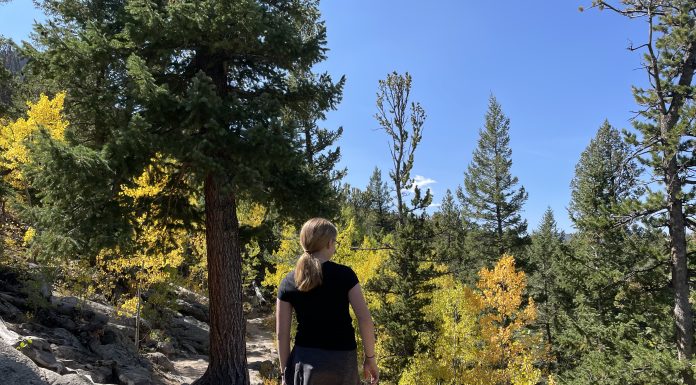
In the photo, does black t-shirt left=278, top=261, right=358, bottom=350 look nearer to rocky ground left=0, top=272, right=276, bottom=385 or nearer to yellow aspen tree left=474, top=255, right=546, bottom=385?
rocky ground left=0, top=272, right=276, bottom=385

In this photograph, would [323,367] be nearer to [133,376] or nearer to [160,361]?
[133,376]

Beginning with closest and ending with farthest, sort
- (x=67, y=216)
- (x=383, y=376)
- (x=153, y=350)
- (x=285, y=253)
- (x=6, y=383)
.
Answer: (x=6, y=383), (x=67, y=216), (x=153, y=350), (x=383, y=376), (x=285, y=253)

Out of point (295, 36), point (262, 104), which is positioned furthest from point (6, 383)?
point (295, 36)

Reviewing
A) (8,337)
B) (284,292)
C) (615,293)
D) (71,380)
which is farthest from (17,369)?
(615,293)

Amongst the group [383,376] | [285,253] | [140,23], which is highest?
[140,23]

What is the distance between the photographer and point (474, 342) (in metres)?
20.0

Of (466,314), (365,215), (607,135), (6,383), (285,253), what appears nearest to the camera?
(6,383)

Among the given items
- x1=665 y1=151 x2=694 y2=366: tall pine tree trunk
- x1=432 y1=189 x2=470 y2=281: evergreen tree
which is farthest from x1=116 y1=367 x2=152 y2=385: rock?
x1=432 y1=189 x2=470 y2=281: evergreen tree

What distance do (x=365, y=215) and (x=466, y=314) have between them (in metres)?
28.4

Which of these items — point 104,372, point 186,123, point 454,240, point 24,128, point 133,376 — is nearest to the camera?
point 186,123

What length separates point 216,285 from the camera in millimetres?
7930

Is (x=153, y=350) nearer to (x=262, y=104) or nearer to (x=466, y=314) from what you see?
(x=262, y=104)

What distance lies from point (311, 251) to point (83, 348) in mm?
8738

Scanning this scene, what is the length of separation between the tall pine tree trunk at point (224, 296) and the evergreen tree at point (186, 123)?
2 centimetres
